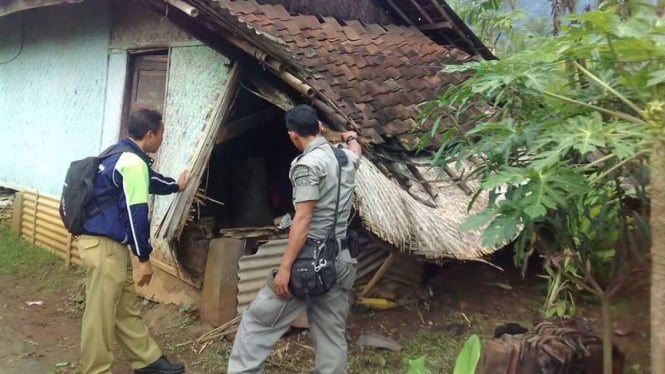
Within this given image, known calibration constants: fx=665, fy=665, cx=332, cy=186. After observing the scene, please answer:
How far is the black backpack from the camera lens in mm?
4105

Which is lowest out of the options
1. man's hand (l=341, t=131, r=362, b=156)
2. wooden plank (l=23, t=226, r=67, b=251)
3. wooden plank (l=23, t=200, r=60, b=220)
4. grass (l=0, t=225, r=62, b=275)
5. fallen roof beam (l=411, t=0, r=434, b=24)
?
grass (l=0, t=225, r=62, b=275)

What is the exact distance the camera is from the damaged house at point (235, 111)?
4.96 metres

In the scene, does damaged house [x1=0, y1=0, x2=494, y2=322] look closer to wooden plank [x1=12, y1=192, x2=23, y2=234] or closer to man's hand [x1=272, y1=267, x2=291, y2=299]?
wooden plank [x1=12, y1=192, x2=23, y2=234]

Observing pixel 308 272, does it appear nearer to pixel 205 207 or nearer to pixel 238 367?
pixel 238 367

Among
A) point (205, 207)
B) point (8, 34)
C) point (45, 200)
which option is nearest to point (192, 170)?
point (205, 207)

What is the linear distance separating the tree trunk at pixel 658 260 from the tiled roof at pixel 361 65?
2.86 metres

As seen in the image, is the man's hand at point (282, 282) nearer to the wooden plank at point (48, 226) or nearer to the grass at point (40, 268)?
the grass at point (40, 268)

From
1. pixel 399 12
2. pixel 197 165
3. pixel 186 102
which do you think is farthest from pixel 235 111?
pixel 399 12

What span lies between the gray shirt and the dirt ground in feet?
4.38

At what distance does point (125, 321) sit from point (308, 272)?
5.22 ft

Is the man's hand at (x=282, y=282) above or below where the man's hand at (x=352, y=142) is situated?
below

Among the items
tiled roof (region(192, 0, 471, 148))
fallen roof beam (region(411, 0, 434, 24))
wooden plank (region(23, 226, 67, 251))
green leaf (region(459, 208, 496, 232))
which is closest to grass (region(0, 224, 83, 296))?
wooden plank (region(23, 226, 67, 251))

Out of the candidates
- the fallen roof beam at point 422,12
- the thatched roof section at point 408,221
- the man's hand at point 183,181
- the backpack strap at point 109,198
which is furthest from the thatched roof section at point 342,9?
the backpack strap at point 109,198

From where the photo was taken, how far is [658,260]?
226 cm
